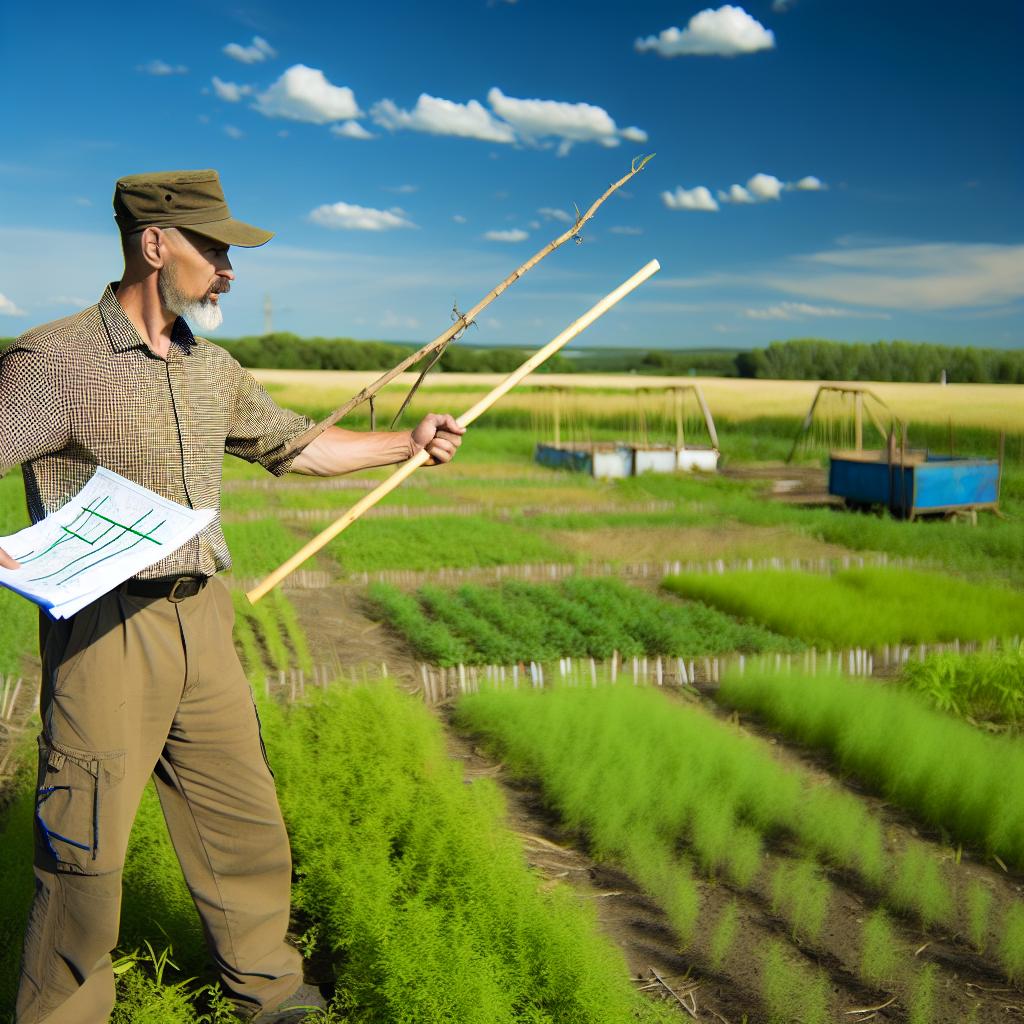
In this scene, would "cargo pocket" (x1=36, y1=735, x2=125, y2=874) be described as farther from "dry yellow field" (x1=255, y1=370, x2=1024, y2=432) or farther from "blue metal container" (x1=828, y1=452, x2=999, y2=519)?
"dry yellow field" (x1=255, y1=370, x2=1024, y2=432)

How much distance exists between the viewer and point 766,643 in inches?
236

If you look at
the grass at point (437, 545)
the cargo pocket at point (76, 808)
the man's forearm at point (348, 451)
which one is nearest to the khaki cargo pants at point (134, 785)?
the cargo pocket at point (76, 808)

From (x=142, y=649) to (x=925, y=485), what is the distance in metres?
10.6

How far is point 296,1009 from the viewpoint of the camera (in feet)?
7.59

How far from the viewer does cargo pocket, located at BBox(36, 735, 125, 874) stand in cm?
200

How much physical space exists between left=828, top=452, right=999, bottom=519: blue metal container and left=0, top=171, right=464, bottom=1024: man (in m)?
10.2

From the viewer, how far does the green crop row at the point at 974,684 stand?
483 centimetres

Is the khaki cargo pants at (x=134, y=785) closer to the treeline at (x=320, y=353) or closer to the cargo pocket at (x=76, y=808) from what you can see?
the cargo pocket at (x=76, y=808)

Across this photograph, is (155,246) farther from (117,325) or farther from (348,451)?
(348,451)

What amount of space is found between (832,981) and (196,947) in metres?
1.68

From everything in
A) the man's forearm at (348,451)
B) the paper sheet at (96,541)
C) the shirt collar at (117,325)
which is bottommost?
the paper sheet at (96,541)

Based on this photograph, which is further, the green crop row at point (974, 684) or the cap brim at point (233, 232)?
the green crop row at point (974, 684)

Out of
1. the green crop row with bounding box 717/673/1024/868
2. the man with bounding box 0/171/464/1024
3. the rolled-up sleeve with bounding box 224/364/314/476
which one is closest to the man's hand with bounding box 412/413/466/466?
the rolled-up sleeve with bounding box 224/364/314/476

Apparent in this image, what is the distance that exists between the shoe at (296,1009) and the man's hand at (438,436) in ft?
4.21
